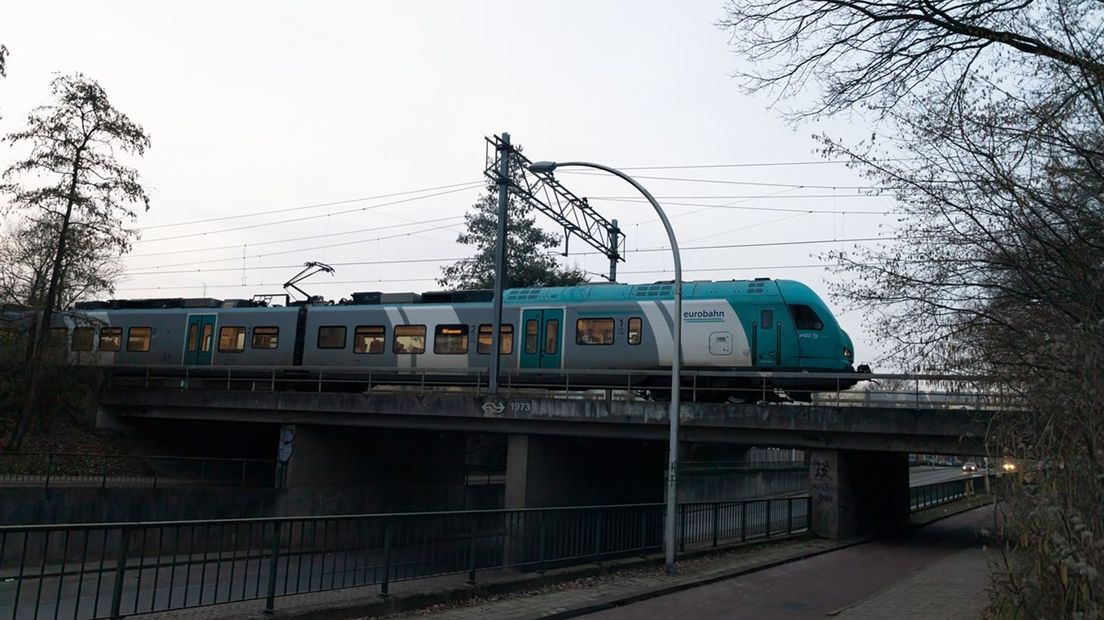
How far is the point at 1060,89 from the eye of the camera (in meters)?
10.2

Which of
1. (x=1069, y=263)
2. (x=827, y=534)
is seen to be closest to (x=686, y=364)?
(x=827, y=534)

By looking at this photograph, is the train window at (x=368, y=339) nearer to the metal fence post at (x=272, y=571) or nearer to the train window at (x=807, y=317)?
the train window at (x=807, y=317)

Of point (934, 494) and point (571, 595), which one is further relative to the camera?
point (934, 494)

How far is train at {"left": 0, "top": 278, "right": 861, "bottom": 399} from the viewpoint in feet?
81.8

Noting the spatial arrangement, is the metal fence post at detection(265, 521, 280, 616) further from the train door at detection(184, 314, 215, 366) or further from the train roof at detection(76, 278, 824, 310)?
the train door at detection(184, 314, 215, 366)

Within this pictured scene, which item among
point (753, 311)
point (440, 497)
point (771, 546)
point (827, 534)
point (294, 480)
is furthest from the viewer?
point (440, 497)

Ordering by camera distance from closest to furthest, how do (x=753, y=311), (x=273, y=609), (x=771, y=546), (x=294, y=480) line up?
(x=273, y=609) → (x=771, y=546) → (x=753, y=311) → (x=294, y=480)

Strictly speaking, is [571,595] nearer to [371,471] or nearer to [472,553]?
[472,553]

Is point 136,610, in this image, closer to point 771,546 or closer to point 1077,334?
point 1077,334

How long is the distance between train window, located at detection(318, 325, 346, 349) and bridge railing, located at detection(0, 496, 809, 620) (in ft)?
60.2

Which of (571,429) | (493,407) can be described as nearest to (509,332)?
(493,407)

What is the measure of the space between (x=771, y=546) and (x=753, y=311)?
6.84m

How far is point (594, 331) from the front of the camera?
89.2 feet

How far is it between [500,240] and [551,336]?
174 inches
